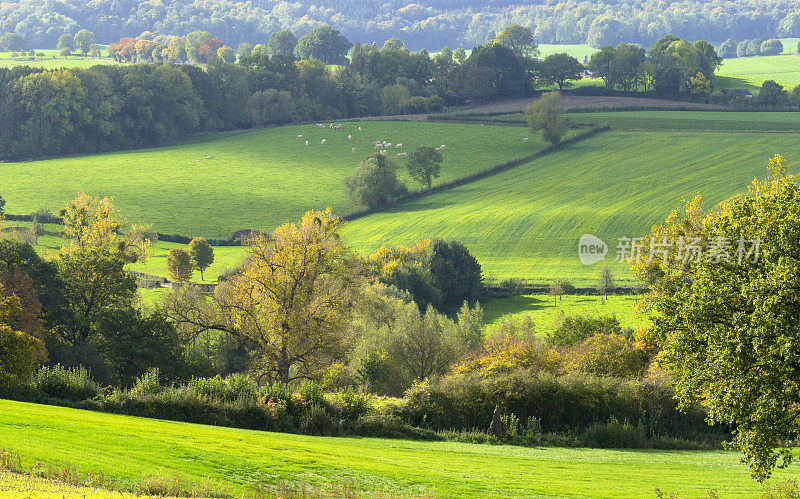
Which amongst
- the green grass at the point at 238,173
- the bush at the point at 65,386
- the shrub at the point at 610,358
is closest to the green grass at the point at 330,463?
the bush at the point at 65,386

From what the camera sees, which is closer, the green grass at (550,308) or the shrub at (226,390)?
the shrub at (226,390)

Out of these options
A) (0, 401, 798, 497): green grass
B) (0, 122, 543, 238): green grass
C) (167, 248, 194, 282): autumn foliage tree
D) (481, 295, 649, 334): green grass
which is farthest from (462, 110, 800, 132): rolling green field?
(0, 401, 798, 497): green grass

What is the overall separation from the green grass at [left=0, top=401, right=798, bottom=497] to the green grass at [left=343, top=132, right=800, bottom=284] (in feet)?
187

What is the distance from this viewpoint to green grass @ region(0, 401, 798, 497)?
1811 centimetres

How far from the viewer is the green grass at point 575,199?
303ft

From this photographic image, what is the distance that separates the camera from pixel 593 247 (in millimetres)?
91062

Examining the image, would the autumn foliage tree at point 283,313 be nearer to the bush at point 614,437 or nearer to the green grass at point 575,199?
the bush at point 614,437

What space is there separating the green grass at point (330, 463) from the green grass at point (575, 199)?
56902 mm

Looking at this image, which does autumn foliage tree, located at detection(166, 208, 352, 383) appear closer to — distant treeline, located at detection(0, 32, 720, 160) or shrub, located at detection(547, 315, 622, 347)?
shrub, located at detection(547, 315, 622, 347)

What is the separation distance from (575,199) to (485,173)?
2000cm

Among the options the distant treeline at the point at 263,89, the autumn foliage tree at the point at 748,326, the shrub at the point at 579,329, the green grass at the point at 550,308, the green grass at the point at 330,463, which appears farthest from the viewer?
the distant treeline at the point at 263,89

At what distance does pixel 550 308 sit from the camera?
249ft

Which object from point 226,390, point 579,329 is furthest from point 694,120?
point 226,390

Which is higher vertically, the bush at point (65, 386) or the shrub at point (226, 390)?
the bush at point (65, 386)
